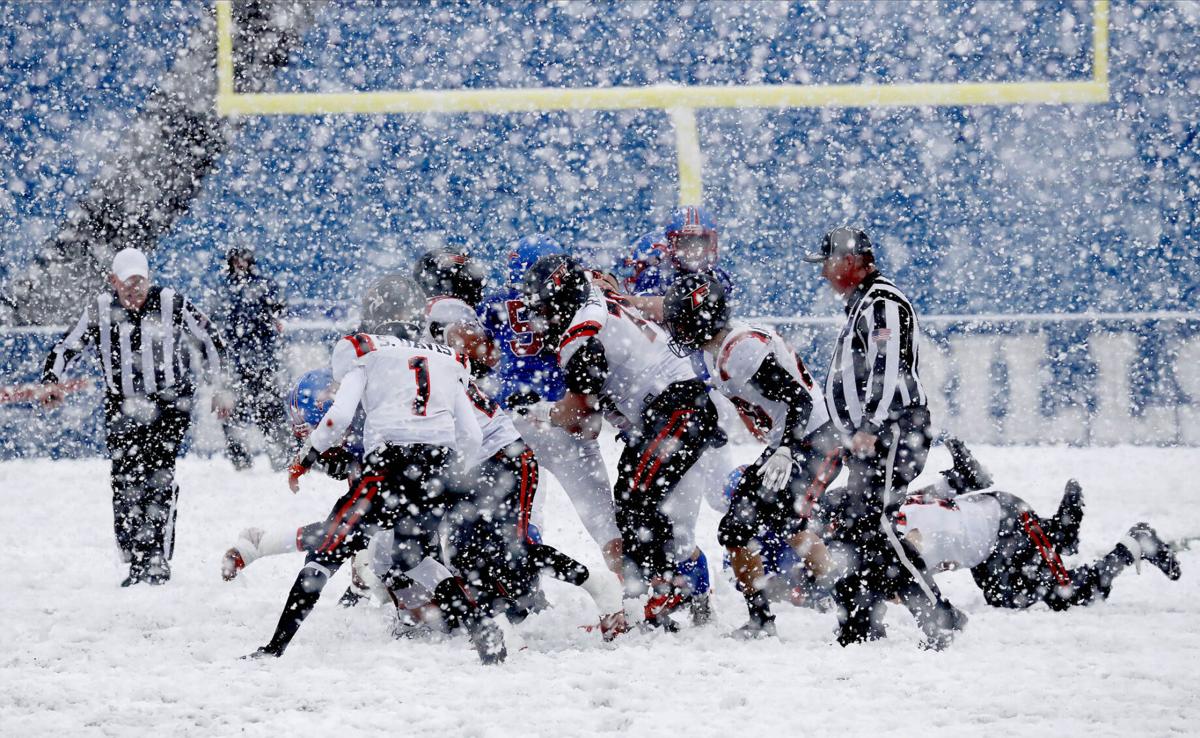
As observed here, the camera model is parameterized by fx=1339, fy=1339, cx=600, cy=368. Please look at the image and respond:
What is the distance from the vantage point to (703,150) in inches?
488

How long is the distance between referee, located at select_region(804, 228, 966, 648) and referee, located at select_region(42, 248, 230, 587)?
3.49 metres

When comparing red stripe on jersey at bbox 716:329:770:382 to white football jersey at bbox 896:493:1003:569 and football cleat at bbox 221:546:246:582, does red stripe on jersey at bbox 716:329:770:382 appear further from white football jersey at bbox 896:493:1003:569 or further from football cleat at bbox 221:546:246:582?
football cleat at bbox 221:546:246:582

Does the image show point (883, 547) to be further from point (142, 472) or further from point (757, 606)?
point (142, 472)

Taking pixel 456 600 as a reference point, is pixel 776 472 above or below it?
above

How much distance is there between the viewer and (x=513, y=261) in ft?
19.6

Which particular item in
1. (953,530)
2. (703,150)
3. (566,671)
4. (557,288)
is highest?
(703,150)

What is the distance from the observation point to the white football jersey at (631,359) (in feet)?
17.2

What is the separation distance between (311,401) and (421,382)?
28.4 inches

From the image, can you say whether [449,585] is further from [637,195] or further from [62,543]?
[637,195]

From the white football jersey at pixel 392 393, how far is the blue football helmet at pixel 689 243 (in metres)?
1.88

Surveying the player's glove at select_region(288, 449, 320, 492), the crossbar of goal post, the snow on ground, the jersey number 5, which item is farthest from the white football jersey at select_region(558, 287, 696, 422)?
the crossbar of goal post

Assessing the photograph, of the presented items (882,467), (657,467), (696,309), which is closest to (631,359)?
(696,309)

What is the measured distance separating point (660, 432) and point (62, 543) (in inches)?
167

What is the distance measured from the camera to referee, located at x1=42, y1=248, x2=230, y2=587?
6.64 m
